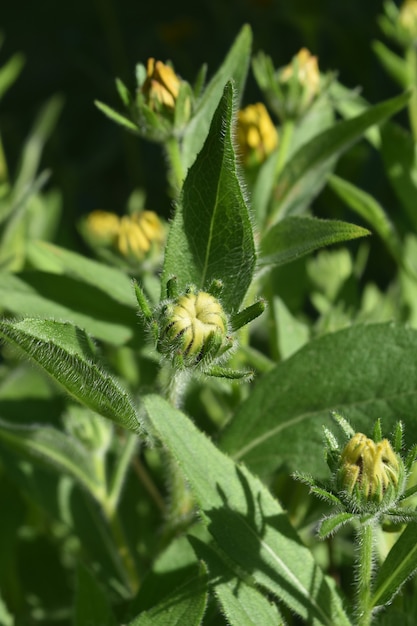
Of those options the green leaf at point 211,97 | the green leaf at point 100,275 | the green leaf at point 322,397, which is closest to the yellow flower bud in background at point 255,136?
the green leaf at point 211,97

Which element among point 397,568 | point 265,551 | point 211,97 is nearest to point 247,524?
point 265,551

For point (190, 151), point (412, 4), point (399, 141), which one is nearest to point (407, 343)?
point (190, 151)

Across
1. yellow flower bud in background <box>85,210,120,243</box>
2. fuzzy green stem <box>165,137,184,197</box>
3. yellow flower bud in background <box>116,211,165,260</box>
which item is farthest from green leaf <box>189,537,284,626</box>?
yellow flower bud in background <box>85,210,120,243</box>

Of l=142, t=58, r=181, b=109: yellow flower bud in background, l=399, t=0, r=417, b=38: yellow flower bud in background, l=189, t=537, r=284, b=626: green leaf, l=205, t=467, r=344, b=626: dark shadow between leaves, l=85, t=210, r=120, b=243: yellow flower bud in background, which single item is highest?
l=399, t=0, r=417, b=38: yellow flower bud in background

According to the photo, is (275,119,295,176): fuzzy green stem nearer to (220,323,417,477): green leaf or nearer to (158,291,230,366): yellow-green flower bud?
(220,323,417,477): green leaf

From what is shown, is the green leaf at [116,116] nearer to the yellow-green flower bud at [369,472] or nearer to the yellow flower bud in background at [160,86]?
the yellow flower bud in background at [160,86]

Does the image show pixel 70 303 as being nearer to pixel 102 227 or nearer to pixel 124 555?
pixel 124 555

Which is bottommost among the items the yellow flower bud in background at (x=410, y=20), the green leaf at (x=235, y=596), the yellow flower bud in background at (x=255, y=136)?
the green leaf at (x=235, y=596)
